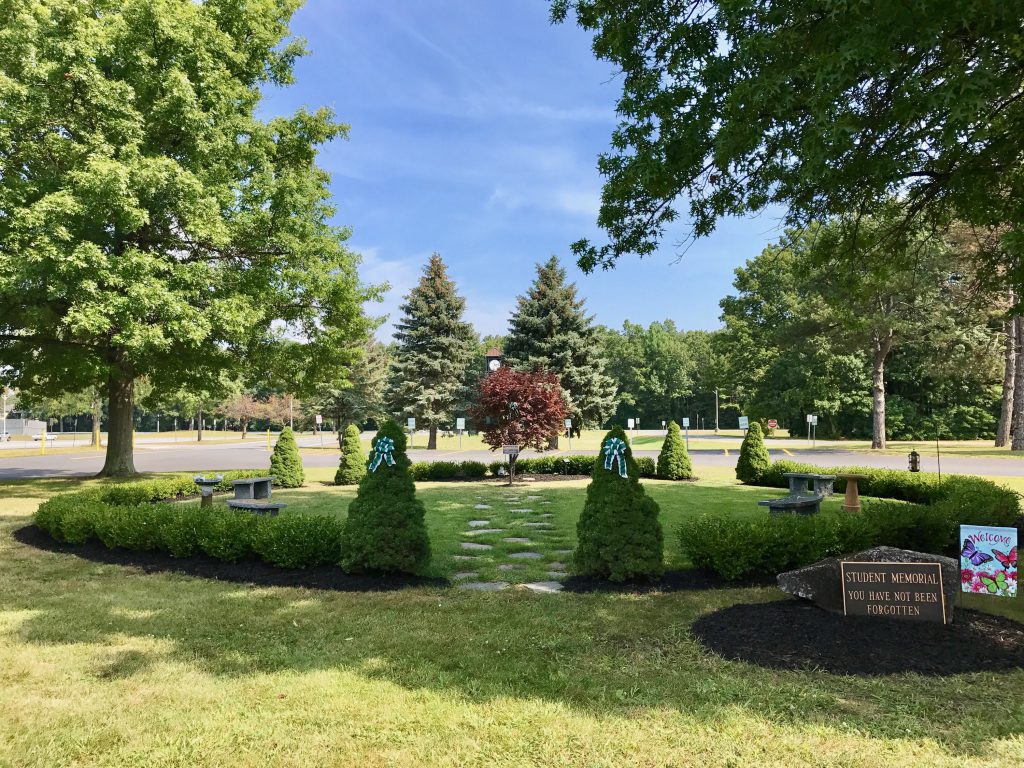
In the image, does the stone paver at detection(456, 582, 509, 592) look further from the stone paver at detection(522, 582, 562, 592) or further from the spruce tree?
the spruce tree

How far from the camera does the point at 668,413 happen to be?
70250 mm

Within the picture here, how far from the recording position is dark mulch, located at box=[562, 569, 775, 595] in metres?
5.78

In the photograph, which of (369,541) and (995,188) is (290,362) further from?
(995,188)

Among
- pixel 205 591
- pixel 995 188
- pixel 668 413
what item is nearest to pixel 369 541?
pixel 205 591

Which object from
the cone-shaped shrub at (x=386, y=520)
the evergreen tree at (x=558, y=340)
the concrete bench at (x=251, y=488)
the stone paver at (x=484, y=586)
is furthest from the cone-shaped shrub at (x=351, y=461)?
the evergreen tree at (x=558, y=340)

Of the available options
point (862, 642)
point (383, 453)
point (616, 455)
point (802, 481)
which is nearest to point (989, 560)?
point (862, 642)

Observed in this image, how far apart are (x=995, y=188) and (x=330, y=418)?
1562 inches

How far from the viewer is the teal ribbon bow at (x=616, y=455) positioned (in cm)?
604

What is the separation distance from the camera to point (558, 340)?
105 feet

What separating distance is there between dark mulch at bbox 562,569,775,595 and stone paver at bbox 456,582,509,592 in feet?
2.10

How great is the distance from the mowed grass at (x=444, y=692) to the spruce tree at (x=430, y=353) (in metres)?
28.4

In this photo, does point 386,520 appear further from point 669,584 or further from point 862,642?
point 862,642

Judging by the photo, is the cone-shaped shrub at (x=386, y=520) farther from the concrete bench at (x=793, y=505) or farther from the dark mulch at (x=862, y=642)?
the concrete bench at (x=793, y=505)

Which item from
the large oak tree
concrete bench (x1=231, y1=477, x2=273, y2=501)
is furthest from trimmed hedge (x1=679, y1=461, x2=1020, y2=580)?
the large oak tree
